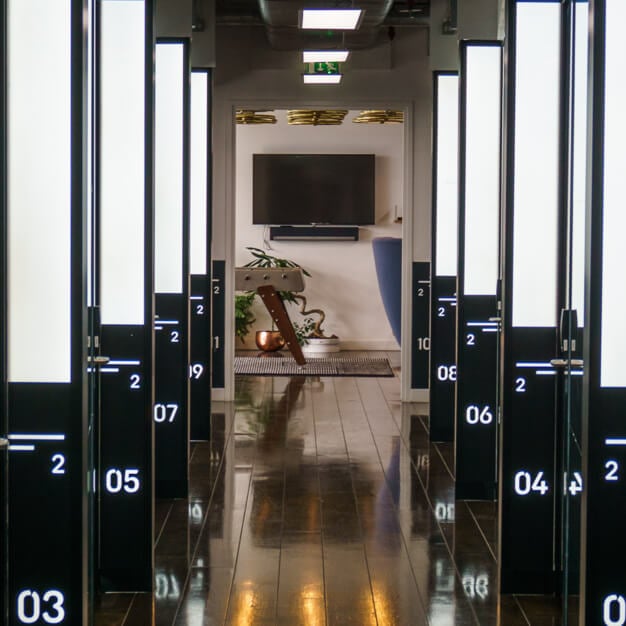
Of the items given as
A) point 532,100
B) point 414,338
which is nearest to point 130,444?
point 532,100

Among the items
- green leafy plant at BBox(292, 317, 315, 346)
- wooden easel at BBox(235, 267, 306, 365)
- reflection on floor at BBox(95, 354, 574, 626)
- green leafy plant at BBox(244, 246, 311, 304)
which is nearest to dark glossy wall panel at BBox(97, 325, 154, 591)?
reflection on floor at BBox(95, 354, 574, 626)

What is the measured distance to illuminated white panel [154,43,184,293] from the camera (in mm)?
5633

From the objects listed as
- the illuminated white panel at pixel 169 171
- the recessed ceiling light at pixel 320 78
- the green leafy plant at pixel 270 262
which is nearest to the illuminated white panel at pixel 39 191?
the illuminated white panel at pixel 169 171

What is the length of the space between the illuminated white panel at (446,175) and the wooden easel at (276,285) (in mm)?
3645

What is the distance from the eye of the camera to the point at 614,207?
2.61m

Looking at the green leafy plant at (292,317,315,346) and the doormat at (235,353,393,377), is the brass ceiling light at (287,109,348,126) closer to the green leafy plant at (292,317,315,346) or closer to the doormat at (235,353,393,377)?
the doormat at (235,353,393,377)

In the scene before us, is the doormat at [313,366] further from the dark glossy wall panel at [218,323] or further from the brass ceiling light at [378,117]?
the brass ceiling light at [378,117]

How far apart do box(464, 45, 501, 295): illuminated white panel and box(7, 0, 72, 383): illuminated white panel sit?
3.24 meters

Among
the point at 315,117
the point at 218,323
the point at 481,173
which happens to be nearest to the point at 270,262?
the point at 315,117

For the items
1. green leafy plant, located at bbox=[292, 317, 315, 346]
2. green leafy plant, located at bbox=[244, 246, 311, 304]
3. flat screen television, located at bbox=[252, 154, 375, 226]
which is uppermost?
flat screen television, located at bbox=[252, 154, 375, 226]

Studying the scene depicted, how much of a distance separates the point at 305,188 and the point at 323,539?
864 centimetres

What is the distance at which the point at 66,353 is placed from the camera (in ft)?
8.94

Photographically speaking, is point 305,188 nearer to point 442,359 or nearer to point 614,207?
point 442,359

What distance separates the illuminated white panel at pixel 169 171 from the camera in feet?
18.5
